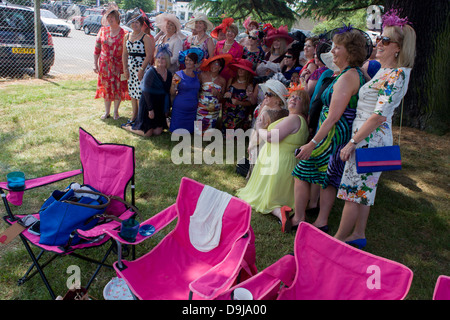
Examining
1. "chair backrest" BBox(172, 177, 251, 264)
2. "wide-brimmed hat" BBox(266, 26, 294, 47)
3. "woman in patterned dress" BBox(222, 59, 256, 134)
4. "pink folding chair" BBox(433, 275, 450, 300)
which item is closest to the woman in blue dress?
"woman in patterned dress" BBox(222, 59, 256, 134)

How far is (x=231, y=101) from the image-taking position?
5625 mm

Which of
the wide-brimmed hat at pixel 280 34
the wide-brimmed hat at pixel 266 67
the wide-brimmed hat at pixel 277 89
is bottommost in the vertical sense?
the wide-brimmed hat at pixel 277 89

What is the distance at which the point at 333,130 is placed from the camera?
3.01 meters

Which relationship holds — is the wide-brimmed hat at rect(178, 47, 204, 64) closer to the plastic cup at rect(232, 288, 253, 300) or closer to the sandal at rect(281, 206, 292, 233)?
the sandal at rect(281, 206, 292, 233)

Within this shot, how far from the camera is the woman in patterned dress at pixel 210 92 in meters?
5.51

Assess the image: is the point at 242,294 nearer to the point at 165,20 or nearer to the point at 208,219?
the point at 208,219

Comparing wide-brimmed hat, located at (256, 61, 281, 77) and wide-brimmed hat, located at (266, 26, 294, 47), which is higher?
wide-brimmed hat, located at (266, 26, 294, 47)

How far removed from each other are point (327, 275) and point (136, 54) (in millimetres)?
4540

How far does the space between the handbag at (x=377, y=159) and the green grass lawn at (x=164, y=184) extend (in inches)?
37.9

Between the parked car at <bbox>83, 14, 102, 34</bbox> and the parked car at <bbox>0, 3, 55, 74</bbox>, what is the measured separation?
14651 mm

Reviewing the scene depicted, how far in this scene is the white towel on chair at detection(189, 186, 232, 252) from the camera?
248 cm

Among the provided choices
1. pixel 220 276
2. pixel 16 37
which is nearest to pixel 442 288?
pixel 220 276

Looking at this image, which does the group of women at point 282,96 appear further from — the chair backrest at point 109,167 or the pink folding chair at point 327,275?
the chair backrest at point 109,167

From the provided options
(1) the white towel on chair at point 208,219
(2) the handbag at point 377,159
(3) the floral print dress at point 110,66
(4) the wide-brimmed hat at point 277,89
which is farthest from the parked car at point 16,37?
(2) the handbag at point 377,159
